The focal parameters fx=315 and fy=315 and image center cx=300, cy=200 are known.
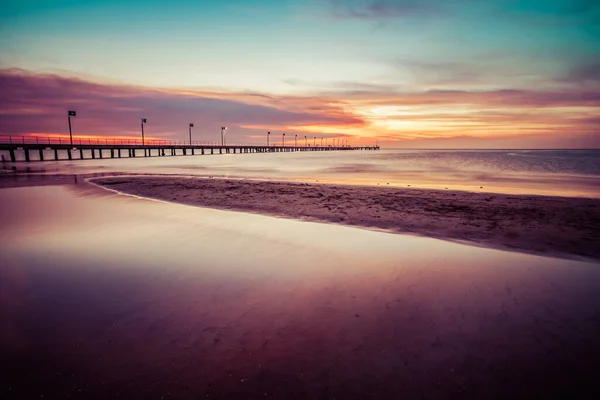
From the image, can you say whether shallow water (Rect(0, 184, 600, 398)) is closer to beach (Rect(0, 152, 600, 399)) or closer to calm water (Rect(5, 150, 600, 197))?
beach (Rect(0, 152, 600, 399))

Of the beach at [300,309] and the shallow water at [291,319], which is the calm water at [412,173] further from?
the shallow water at [291,319]

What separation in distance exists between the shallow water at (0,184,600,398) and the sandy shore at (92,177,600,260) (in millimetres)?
1457

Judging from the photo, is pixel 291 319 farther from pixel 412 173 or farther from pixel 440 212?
pixel 412 173

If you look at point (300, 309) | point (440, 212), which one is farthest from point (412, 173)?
point (300, 309)

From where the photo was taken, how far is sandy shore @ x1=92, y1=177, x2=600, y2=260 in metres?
8.95

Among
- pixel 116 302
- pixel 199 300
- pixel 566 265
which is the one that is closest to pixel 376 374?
pixel 199 300

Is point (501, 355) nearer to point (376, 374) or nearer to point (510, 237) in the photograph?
point (376, 374)

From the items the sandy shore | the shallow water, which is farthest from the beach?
the sandy shore

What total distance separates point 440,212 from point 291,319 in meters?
9.61

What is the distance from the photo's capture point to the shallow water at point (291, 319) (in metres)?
3.28

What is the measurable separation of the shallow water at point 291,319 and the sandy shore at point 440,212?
1457 millimetres

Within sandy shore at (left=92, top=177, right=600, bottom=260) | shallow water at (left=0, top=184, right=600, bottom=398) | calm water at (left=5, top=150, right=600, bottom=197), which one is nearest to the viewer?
Answer: shallow water at (left=0, top=184, right=600, bottom=398)

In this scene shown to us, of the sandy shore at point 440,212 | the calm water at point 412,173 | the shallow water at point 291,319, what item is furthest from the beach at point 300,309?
the calm water at point 412,173

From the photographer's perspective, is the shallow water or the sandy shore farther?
the sandy shore
